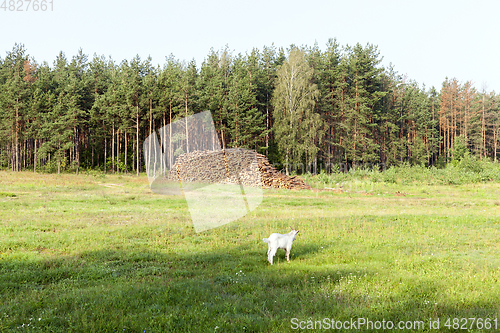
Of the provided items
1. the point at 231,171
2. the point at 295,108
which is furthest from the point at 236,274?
the point at 295,108

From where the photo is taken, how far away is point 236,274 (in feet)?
26.0

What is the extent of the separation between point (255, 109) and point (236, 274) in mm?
47531

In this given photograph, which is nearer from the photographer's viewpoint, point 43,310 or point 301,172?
point 43,310

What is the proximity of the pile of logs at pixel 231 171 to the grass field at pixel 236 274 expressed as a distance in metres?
20.1

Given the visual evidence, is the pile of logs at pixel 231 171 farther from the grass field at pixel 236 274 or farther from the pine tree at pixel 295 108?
the grass field at pixel 236 274

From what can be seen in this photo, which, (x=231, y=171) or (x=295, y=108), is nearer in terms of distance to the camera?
(x=231, y=171)

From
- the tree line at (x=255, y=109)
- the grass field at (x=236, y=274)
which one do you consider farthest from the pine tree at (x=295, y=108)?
the grass field at (x=236, y=274)

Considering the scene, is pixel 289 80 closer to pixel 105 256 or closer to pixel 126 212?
pixel 126 212

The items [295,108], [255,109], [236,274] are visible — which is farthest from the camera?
[255,109]

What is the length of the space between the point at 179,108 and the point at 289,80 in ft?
59.8

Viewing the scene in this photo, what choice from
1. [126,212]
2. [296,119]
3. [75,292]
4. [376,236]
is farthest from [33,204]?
[296,119]

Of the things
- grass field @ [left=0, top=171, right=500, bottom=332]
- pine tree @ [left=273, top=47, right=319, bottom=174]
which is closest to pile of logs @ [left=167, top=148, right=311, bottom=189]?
pine tree @ [left=273, top=47, right=319, bottom=174]

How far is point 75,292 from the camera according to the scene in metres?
6.70

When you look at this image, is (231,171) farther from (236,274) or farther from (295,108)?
(236,274)
